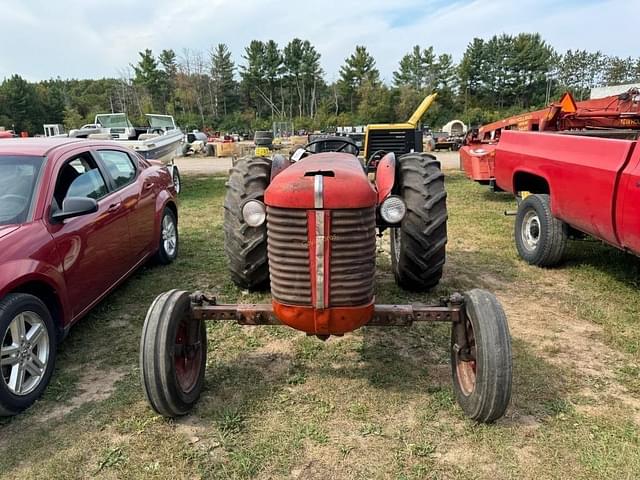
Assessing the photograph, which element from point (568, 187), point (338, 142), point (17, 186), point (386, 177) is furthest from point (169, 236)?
point (568, 187)

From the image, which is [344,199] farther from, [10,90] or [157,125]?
[10,90]

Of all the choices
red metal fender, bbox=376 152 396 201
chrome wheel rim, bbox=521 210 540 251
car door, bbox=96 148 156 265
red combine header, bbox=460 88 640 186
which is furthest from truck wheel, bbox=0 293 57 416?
red combine header, bbox=460 88 640 186

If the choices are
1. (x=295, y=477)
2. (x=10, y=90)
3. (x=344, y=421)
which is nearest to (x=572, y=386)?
(x=344, y=421)

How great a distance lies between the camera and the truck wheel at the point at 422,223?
4074 mm

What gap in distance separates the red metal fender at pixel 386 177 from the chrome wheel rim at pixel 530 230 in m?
2.39

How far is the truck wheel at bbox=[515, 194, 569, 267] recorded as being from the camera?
5336 mm

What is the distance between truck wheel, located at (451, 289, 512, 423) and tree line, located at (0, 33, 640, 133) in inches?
2196

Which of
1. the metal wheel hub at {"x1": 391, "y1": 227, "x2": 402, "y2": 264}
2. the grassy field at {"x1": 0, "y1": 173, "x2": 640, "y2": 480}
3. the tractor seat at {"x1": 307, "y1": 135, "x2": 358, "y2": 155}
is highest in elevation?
the tractor seat at {"x1": 307, "y1": 135, "x2": 358, "y2": 155}

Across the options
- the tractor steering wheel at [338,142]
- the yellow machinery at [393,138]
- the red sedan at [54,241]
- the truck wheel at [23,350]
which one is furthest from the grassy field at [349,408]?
the yellow machinery at [393,138]

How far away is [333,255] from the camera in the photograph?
104 inches

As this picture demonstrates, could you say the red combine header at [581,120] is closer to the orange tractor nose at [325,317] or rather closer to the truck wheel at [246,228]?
the truck wheel at [246,228]

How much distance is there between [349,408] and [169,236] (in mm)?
3729

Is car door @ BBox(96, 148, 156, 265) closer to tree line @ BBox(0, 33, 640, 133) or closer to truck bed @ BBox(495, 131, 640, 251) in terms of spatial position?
truck bed @ BBox(495, 131, 640, 251)

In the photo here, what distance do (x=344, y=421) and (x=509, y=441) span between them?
0.89 meters
